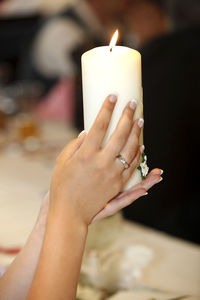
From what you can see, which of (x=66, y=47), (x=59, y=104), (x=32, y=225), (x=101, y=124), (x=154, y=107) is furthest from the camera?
(x=66, y=47)

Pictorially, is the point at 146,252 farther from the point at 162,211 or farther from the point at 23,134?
the point at 23,134

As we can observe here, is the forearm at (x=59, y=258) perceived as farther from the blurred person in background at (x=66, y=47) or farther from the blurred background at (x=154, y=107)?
the blurred person in background at (x=66, y=47)

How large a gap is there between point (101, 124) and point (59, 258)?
19cm

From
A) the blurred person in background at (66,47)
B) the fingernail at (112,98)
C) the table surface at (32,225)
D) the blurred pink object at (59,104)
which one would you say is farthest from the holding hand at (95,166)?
the blurred pink object at (59,104)

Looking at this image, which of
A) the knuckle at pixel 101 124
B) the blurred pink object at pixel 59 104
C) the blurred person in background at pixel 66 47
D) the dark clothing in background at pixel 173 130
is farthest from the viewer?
the blurred pink object at pixel 59 104

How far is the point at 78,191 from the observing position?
61 cm

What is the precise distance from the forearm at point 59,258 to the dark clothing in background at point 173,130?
105cm

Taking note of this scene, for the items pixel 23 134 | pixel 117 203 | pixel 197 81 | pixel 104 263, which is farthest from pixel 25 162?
pixel 117 203

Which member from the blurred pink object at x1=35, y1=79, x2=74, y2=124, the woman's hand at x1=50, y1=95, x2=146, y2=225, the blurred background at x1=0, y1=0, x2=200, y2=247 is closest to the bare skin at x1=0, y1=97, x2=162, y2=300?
the woman's hand at x1=50, y1=95, x2=146, y2=225

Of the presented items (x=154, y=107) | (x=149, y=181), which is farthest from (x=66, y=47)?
(x=149, y=181)

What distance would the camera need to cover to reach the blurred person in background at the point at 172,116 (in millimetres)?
1641

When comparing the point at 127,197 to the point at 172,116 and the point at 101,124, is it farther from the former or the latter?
the point at 172,116

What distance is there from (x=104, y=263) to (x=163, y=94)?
2.76 feet

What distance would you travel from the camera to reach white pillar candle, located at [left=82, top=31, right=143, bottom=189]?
1.95 feet
